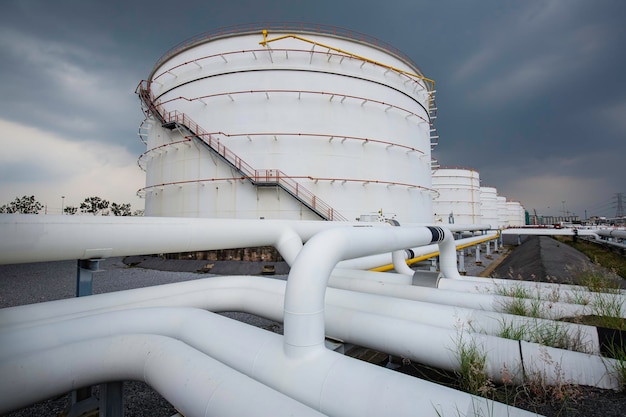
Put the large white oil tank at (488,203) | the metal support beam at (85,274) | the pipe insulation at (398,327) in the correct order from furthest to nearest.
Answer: the large white oil tank at (488,203) → the metal support beam at (85,274) → the pipe insulation at (398,327)

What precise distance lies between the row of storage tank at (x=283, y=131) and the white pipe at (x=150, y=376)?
42.4 feet

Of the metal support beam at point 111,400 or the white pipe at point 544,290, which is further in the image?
the white pipe at point 544,290

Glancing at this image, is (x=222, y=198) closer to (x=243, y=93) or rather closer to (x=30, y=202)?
(x=243, y=93)

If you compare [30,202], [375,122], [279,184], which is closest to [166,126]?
[279,184]

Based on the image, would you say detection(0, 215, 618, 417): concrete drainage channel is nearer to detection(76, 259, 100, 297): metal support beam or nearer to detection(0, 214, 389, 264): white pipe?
detection(0, 214, 389, 264): white pipe

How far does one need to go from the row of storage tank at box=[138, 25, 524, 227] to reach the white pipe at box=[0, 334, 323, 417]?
1292 cm

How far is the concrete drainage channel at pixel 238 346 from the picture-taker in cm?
214

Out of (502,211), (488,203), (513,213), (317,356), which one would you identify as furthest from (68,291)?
(513,213)

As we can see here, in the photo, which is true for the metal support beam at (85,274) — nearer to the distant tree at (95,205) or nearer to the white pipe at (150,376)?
the white pipe at (150,376)

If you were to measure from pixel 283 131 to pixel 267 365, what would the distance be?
14996mm

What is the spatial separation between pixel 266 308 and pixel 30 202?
49195 millimetres

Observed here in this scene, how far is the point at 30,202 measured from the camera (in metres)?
38.5

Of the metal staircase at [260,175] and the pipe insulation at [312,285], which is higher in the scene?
the metal staircase at [260,175]

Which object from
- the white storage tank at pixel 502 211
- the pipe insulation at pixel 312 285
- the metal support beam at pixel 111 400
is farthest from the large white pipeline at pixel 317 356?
the white storage tank at pixel 502 211
